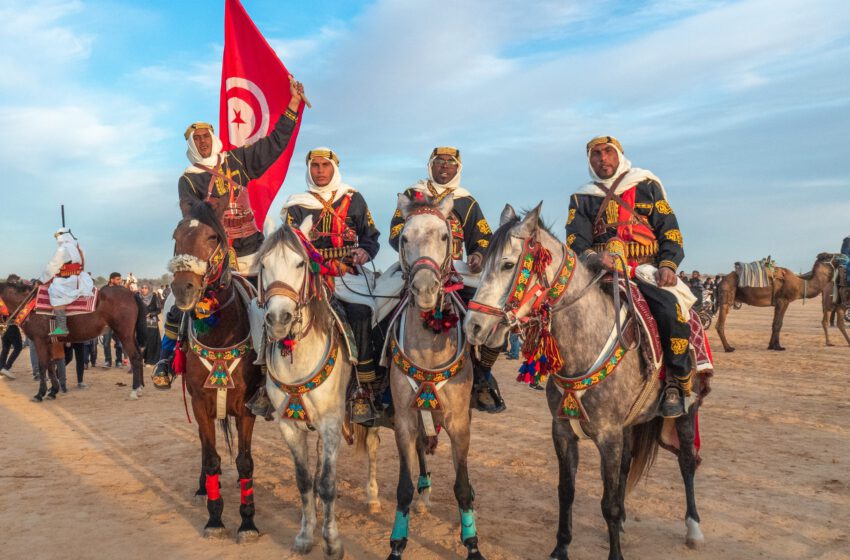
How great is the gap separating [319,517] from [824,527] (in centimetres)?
454

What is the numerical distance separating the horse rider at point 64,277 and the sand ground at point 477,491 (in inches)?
101

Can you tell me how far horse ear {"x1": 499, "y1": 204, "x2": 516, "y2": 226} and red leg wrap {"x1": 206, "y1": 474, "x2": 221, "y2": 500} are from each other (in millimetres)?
3366

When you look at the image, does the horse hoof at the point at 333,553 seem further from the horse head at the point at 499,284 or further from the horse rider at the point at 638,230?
the horse rider at the point at 638,230

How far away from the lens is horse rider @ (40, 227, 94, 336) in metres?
13.3

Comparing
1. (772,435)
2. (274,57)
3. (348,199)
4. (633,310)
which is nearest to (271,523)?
(348,199)

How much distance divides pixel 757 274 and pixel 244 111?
18025 mm

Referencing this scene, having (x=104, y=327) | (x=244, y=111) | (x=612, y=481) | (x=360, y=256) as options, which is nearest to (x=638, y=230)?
(x=612, y=481)

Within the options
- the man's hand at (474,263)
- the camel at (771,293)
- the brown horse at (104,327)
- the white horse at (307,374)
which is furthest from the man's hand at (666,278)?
the camel at (771,293)

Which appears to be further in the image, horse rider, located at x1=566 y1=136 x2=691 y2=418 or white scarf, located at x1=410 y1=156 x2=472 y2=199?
white scarf, located at x1=410 y1=156 x2=472 y2=199

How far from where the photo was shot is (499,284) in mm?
4020

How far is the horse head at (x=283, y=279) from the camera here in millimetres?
4281

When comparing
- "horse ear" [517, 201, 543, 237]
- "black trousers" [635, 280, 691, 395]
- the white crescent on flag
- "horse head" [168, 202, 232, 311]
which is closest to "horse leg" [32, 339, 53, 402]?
the white crescent on flag

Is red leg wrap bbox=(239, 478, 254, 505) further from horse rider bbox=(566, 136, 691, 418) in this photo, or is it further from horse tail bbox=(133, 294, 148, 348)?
horse tail bbox=(133, 294, 148, 348)

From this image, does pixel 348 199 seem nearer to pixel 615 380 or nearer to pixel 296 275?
pixel 296 275
